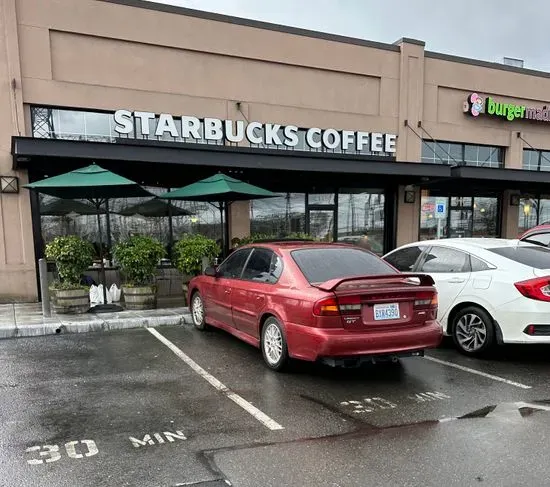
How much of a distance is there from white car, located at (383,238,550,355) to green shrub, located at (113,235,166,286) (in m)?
5.07

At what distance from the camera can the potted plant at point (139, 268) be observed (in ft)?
29.0

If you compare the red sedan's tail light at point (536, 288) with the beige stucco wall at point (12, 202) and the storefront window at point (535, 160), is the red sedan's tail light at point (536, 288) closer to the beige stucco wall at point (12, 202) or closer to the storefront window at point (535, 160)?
the beige stucco wall at point (12, 202)

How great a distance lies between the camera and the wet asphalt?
3.18 m

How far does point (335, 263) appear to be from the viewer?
18.1 feet

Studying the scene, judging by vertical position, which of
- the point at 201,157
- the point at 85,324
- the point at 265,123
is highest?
the point at 265,123

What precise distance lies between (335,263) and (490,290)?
6.95ft

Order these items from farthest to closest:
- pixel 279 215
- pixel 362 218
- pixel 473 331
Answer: pixel 362 218 → pixel 279 215 → pixel 473 331

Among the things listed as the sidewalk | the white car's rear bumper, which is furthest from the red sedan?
the sidewalk

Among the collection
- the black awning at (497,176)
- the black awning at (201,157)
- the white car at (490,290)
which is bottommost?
the white car at (490,290)

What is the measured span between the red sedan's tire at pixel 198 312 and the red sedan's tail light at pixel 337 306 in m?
3.07

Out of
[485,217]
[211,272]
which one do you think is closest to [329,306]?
[211,272]

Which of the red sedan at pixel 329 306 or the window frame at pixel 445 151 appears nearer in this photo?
the red sedan at pixel 329 306

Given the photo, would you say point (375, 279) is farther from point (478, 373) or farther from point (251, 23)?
point (251, 23)

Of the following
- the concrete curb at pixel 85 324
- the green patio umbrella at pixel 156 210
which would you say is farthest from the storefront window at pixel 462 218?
the concrete curb at pixel 85 324
